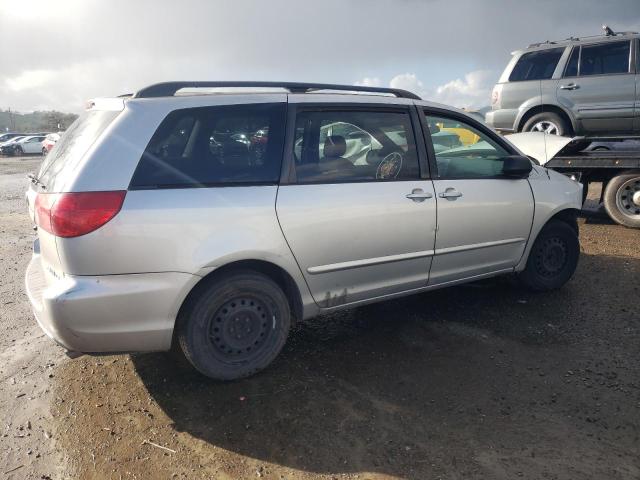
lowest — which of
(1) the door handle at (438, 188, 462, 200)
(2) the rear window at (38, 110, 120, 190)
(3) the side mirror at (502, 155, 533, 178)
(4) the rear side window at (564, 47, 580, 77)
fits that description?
(1) the door handle at (438, 188, 462, 200)

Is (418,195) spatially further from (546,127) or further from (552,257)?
(546,127)

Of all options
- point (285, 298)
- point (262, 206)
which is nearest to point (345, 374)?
point (285, 298)

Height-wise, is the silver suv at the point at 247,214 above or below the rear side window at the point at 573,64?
below

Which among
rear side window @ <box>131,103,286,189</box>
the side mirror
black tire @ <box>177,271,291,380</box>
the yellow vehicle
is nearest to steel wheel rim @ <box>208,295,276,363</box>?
black tire @ <box>177,271,291,380</box>

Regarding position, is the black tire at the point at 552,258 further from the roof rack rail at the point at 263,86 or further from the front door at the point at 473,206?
the roof rack rail at the point at 263,86

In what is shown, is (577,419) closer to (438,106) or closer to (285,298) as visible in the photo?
(285,298)

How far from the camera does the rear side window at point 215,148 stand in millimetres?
2816

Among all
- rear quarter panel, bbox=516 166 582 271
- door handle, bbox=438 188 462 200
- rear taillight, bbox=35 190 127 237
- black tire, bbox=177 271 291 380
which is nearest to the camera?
rear taillight, bbox=35 190 127 237

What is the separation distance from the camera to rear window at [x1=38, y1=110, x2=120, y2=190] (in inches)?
111

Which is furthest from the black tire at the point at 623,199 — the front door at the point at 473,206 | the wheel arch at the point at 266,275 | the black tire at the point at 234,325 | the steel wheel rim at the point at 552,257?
the black tire at the point at 234,325

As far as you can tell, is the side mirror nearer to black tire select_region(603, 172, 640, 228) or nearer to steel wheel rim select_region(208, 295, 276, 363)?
steel wheel rim select_region(208, 295, 276, 363)

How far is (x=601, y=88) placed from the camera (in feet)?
25.0

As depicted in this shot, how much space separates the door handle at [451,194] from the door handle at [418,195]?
0.42 ft

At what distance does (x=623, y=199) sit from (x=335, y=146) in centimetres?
555
